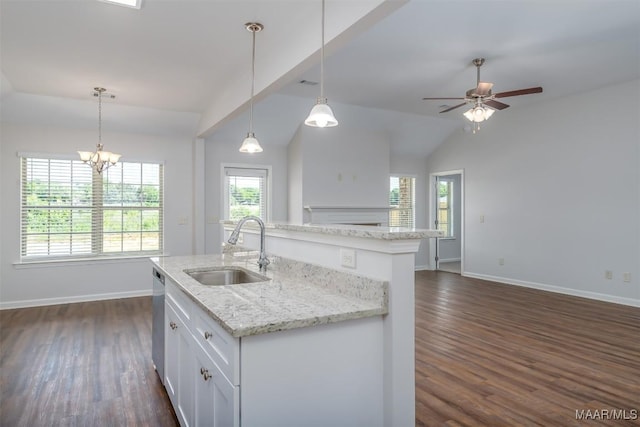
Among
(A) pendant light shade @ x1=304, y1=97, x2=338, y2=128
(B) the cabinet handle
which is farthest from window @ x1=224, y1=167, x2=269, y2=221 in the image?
(B) the cabinet handle

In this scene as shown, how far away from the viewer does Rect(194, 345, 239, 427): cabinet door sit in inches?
53.7

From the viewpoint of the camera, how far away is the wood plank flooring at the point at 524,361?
241 cm

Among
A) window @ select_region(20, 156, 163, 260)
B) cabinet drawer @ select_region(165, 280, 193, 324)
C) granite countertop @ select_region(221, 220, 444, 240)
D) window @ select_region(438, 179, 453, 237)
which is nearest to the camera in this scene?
granite countertop @ select_region(221, 220, 444, 240)

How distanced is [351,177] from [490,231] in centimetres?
262

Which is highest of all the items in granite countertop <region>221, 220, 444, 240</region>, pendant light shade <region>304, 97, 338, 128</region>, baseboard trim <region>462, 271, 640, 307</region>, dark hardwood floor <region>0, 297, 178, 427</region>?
pendant light shade <region>304, 97, 338, 128</region>

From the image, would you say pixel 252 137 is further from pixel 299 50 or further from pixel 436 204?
pixel 436 204

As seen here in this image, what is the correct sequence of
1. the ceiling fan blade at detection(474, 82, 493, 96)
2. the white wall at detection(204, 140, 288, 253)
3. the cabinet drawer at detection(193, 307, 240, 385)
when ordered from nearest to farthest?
the cabinet drawer at detection(193, 307, 240, 385) < the ceiling fan blade at detection(474, 82, 493, 96) < the white wall at detection(204, 140, 288, 253)

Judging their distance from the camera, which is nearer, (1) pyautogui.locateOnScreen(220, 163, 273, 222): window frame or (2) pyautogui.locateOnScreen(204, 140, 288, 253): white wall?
(2) pyautogui.locateOnScreen(204, 140, 288, 253): white wall

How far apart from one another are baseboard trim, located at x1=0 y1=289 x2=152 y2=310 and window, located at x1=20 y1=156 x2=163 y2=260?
568 millimetres

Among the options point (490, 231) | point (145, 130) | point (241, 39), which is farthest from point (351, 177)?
point (241, 39)

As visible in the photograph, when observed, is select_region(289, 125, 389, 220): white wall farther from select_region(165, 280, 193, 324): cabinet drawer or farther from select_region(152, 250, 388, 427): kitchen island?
select_region(152, 250, 388, 427): kitchen island

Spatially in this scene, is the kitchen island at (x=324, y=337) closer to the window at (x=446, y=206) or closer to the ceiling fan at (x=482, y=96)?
the ceiling fan at (x=482, y=96)

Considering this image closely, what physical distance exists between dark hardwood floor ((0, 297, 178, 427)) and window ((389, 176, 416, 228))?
16.6 ft

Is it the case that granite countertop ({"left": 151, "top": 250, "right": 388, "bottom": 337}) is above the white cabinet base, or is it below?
above
